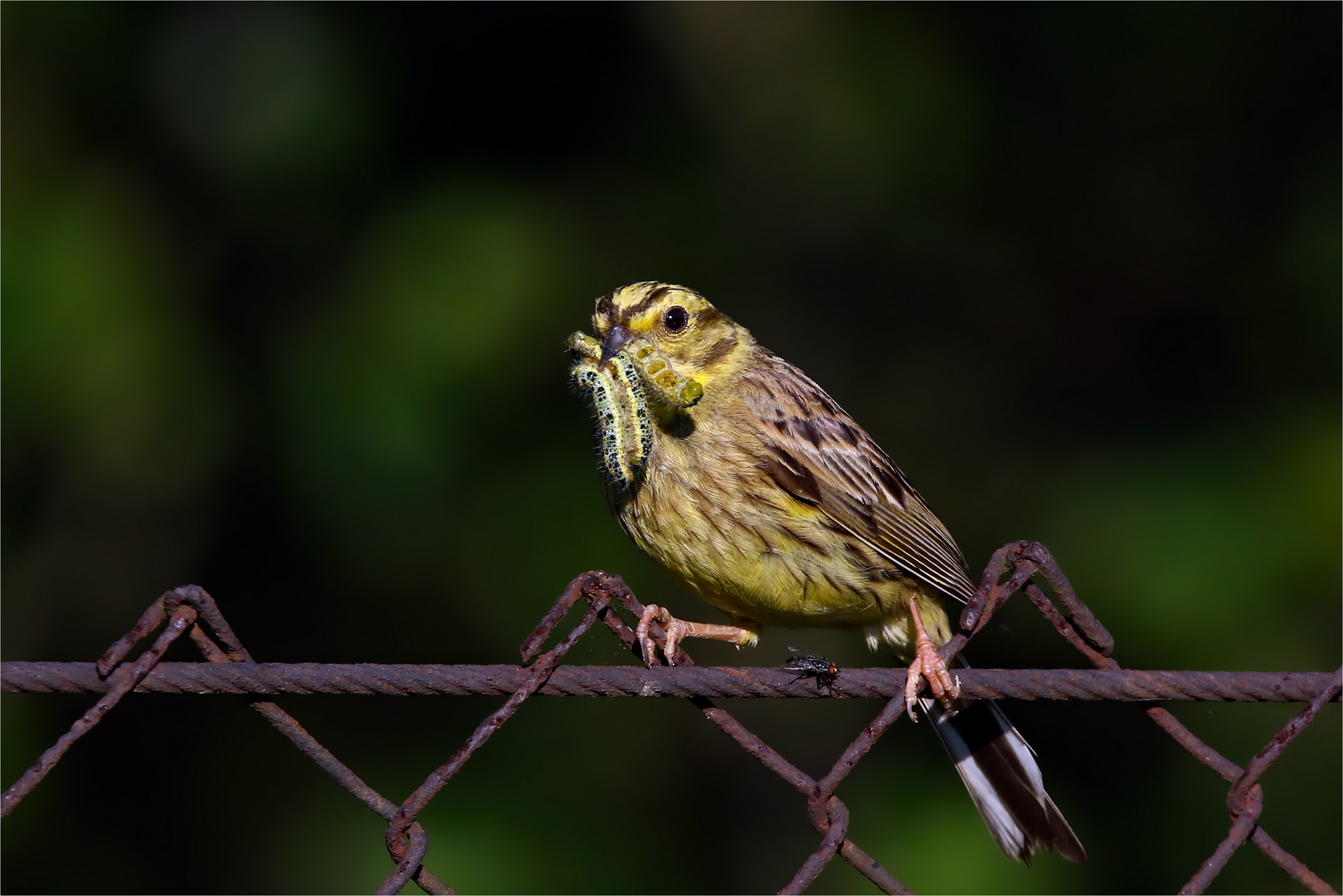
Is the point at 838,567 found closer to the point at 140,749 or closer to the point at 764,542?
the point at 764,542

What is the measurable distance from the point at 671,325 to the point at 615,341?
34 centimetres

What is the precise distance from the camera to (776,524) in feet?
10.5

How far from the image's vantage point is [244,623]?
17.5 feet

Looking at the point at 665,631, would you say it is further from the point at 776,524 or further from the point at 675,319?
the point at 675,319

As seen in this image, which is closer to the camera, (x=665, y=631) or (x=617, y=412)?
(x=617, y=412)

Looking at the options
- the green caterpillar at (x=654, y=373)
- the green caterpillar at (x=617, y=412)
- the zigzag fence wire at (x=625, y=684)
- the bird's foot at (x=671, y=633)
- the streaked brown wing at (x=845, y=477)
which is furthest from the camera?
the streaked brown wing at (x=845, y=477)

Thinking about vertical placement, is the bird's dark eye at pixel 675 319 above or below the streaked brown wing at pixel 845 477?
above

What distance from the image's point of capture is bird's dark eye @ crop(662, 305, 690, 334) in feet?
11.5

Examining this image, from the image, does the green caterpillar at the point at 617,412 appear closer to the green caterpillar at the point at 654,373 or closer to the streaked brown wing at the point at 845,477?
the green caterpillar at the point at 654,373

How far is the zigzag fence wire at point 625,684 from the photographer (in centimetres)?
158

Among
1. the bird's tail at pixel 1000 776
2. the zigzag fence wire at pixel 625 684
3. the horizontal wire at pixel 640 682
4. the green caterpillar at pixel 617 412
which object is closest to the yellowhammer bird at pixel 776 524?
the bird's tail at pixel 1000 776

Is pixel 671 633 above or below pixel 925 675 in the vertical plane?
below

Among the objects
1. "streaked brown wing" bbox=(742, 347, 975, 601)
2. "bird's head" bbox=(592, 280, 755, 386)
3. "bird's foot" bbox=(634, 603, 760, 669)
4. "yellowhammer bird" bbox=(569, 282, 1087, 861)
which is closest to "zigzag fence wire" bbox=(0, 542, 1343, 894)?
"bird's foot" bbox=(634, 603, 760, 669)

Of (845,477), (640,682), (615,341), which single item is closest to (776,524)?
(845,477)
